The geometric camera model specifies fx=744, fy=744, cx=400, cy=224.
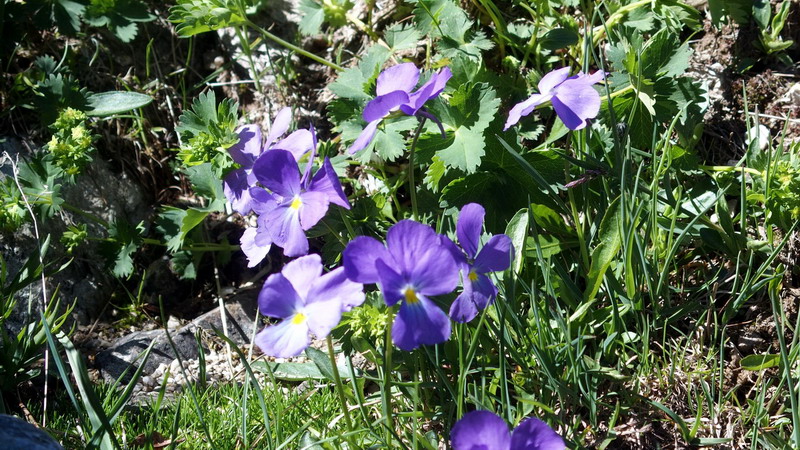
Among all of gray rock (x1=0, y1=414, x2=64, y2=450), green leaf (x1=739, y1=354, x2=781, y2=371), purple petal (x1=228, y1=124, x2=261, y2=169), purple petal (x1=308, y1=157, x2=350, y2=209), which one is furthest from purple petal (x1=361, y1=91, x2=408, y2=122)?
green leaf (x1=739, y1=354, x2=781, y2=371)

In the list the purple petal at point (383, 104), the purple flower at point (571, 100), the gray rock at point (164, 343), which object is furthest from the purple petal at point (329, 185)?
the gray rock at point (164, 343)

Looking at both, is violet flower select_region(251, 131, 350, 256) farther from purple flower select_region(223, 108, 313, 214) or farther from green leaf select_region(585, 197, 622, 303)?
green leaf select_region(585, 197, 622, 303)

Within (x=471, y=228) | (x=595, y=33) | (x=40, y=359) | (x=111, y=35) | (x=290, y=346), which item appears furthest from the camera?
(x=111, y=35)

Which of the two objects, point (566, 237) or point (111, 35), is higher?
point (111, 35)

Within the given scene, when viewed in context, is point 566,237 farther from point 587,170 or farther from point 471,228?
point 471,228

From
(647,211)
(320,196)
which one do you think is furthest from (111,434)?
(647,211)
